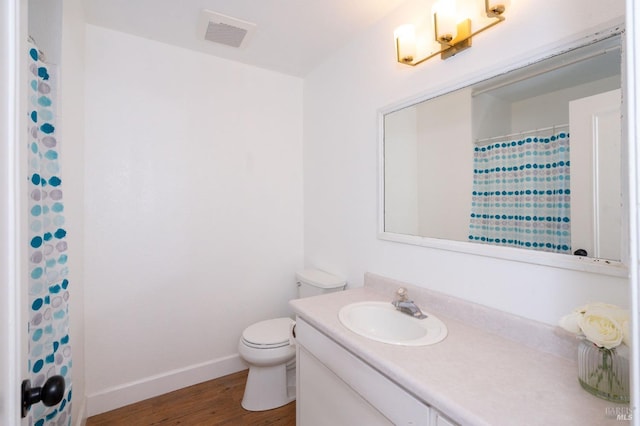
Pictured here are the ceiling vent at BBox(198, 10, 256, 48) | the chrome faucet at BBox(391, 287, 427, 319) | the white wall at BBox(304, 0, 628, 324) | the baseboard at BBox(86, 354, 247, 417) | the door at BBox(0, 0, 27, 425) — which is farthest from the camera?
the baseboard at BBox(86, 354, 247, 417)

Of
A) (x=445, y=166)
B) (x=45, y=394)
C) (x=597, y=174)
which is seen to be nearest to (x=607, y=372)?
(x=597, y=174)

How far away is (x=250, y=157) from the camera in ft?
7.59

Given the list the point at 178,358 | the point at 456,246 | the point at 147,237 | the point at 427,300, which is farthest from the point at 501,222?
the point at 178,358

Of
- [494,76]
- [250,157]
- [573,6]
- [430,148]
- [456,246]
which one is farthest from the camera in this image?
[250,157]

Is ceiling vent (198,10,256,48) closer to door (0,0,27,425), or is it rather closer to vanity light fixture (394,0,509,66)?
vanity light fixture (394,0,509,66)

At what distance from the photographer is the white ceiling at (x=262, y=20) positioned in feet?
5.31

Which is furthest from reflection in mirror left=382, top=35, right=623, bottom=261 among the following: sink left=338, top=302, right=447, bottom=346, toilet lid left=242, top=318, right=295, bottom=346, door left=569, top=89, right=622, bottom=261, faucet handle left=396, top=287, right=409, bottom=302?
toilet lid left=242, top=318, right=295, bottom=346

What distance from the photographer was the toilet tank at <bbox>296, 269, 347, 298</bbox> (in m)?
1.97

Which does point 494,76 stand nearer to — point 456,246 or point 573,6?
point 573,6

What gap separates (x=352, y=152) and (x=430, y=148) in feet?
1.86

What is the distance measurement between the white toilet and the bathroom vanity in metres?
0.39

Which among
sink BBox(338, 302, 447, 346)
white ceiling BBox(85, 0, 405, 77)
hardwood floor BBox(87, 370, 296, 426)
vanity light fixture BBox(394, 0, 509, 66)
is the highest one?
white ceiling BBox(85, 0, 405, 77)

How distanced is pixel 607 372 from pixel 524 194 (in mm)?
620

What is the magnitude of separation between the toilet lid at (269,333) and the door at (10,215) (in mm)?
1361
